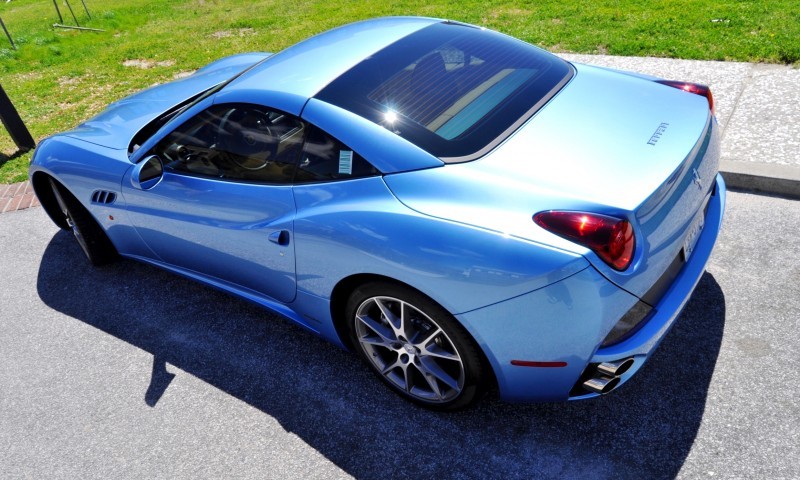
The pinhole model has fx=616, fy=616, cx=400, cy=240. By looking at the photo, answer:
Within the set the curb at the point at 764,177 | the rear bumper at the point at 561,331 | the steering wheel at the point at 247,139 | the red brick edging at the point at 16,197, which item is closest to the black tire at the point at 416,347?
the rear bumper at the point at 561,331

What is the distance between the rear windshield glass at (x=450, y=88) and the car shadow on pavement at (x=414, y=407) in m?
1.31

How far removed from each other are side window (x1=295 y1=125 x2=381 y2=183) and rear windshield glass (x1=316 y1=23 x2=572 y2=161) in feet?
0.59

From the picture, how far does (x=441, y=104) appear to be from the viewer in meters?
2.92

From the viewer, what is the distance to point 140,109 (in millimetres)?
4414

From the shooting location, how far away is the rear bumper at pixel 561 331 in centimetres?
229

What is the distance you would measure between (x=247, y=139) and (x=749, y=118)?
13.3 ft

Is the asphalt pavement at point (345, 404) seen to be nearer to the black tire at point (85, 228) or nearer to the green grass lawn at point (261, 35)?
the black tire at point (85, 228)

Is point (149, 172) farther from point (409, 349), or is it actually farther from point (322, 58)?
point (409, 349)

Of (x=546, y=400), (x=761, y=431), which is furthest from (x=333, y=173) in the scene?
(x=761, y=431)

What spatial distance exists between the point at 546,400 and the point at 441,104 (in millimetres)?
1427

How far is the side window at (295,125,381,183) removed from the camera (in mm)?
2779

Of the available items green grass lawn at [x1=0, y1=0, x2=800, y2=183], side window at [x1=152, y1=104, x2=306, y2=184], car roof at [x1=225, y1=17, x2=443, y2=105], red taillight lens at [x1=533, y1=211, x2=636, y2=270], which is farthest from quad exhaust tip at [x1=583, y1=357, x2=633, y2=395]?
green grass lawn at [x1=0, y1=0, x2=800, y2=183]

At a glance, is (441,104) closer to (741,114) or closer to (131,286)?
(131,286)

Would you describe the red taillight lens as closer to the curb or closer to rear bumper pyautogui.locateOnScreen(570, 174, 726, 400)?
rear bumper pyautogui.locateOnScreen(570, 174, 726, 400)
